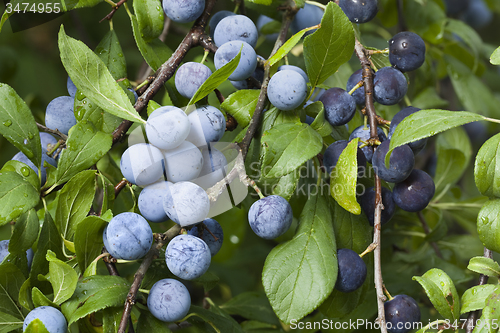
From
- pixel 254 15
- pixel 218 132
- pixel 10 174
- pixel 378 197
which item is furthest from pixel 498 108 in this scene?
pixel 10 174

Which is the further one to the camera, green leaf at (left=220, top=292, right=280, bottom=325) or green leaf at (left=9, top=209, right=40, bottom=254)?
green leaf at (left=220, top=292, right=280, bottom=325)

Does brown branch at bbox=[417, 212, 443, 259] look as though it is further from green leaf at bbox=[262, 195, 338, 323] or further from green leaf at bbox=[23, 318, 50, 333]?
green leaf at bbox=[23, 318, 50, 333]

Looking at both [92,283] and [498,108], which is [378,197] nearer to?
[92,283]

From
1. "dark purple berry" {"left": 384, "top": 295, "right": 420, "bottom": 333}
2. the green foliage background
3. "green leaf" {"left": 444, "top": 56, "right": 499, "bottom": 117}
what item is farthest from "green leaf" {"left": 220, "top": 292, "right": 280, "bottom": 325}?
"green leaf" {"left": 444, "top": 56, "right": 499, "bottom": 117}

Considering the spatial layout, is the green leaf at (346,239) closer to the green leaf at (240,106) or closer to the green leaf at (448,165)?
the green leaf at (240,106)

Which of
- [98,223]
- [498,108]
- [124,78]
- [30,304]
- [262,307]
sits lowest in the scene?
[262,307]

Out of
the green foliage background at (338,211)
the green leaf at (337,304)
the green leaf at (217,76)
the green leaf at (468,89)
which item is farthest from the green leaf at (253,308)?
the green leaf at (468,89)

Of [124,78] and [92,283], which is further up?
[124,78]
